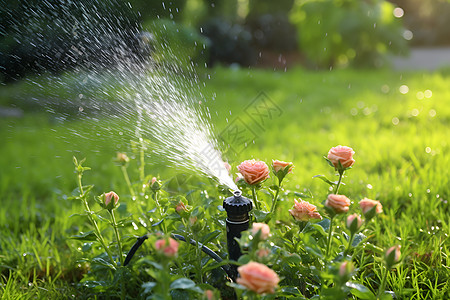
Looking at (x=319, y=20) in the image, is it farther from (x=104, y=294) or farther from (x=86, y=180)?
(x=104, y=294)

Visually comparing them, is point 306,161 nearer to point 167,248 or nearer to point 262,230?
point 262,230

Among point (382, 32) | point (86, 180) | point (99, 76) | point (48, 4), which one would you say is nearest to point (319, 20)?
point (382, 32)

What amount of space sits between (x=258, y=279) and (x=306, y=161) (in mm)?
2298

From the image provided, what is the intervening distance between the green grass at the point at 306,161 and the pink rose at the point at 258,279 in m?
0.51

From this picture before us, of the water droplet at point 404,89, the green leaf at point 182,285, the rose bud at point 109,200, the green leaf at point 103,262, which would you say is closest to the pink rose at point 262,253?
the green leaf at point 182,285

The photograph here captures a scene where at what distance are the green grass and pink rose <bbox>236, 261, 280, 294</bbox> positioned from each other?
506 millimetres

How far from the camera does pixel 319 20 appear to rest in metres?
7.65

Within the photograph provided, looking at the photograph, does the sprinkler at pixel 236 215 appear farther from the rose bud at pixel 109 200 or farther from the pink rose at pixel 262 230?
the rose bud at pixel 109 200

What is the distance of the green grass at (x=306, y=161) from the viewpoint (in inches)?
79.7

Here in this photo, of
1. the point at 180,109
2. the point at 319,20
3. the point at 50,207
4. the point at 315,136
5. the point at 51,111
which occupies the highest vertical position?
the point at 319,20

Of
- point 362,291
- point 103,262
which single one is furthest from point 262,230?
point 103,262

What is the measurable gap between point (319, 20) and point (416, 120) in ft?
12.7

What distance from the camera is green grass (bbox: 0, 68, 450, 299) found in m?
2.02

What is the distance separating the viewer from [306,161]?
330 cm
